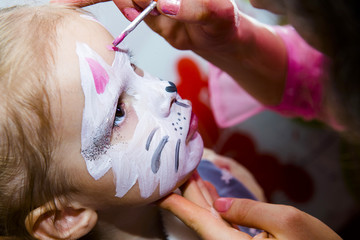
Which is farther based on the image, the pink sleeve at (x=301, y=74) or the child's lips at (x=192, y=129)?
the pink sleeve at (x=301, y=74)

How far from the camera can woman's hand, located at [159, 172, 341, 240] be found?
54cm

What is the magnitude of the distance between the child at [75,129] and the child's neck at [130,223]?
4 cm

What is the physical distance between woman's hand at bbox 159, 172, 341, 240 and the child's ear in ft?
0.43

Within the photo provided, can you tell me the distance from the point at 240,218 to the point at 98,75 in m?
0.32

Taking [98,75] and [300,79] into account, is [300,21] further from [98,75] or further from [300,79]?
[300,79]

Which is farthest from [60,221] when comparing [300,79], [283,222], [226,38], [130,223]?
[300,79]

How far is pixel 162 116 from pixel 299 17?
26cm

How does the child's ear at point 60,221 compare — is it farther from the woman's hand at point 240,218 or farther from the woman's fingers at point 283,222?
the woman's fingers at point 283,222

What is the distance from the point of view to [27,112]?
1.67 ft

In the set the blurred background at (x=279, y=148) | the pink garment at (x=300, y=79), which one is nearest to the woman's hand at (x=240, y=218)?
the pink garment at (x=300, y=79)

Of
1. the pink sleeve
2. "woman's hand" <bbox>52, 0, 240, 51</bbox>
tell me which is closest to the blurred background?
the pink sleeve

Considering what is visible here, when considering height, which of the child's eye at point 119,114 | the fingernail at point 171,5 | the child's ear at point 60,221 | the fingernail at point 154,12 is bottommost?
the child's ear at point 60,221

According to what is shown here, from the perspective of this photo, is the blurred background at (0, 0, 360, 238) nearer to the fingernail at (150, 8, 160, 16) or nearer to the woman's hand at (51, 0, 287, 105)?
the woman's hand at (51, 0, 287, 105)

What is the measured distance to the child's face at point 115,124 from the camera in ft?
1.72
